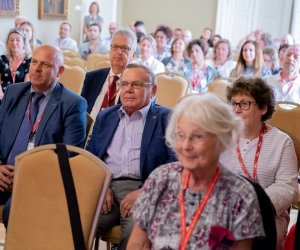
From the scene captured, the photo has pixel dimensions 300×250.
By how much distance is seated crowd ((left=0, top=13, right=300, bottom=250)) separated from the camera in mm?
2039

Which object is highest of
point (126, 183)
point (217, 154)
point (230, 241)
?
point (217, 154)

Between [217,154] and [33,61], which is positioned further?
[33,61]

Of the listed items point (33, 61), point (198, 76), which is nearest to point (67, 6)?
point (198, 76)

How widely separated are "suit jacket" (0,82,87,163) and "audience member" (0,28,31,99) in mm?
1977

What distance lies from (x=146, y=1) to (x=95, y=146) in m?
13.5

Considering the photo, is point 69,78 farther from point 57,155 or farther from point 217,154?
point 217,154

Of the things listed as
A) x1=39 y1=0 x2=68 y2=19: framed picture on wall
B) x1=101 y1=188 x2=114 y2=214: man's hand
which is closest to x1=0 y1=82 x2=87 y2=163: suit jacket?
x1=101 y1=188 x2=114 y2=214: man's hand

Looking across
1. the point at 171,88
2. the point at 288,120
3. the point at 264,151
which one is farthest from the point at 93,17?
the point at 264,151

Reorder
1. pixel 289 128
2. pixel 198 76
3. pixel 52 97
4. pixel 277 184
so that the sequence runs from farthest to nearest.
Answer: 1. pixel 198 76
2. pixel 289 128
3. pixel 52 97
4. pixel 277 184

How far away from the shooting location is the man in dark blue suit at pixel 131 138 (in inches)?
124

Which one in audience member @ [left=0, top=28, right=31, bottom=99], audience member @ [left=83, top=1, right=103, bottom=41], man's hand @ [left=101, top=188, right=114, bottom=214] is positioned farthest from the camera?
audience member @ [left=83, top=1, right=103, bottom=41]

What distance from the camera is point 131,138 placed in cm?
324

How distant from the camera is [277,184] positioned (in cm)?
281

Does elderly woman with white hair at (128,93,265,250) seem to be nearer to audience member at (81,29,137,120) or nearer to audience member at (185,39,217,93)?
audience member at (81,29,137,120)
